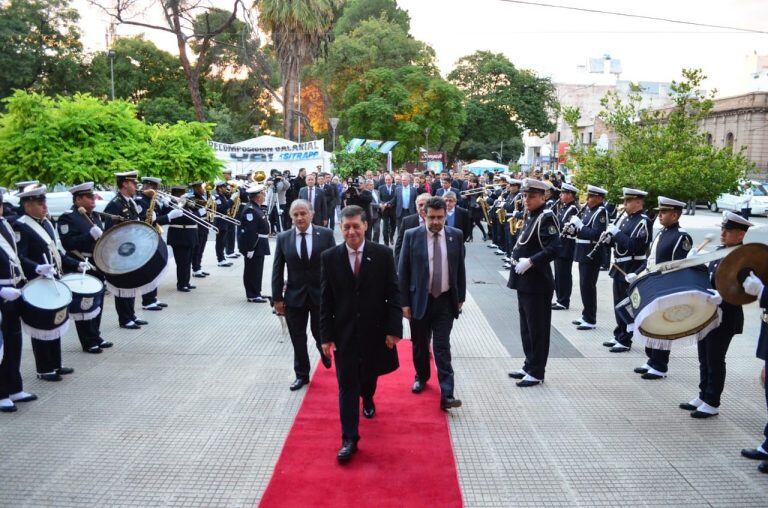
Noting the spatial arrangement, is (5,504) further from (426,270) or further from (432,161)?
(432,161)

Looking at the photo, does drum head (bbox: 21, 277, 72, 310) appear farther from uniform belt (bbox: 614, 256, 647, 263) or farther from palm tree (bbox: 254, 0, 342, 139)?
palm tree (bbox: 254, 0, 342, 139)

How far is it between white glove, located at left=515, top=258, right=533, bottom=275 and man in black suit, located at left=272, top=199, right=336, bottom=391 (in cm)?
189

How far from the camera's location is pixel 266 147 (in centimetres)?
2531

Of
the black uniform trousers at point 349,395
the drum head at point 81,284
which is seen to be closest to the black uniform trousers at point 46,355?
the drum head at point 81,284

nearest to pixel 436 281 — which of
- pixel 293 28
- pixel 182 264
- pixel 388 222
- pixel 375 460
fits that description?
pixel 375 460

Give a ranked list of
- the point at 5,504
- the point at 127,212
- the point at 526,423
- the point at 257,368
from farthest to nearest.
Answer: the point at 127,212 → the point at 257,368 → the point at 526,423 → the point at 5,504

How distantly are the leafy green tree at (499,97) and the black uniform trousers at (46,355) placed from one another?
46.9 meters

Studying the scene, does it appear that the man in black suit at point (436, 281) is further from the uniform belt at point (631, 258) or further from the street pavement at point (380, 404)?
A: the uniform belt at point (631, 258)

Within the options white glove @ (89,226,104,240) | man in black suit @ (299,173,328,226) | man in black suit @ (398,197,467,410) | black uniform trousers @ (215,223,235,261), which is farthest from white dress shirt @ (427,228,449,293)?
man in black suit @ (299,173,328,226)

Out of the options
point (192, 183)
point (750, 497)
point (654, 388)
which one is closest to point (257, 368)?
point (654, 388)

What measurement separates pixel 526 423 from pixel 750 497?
1772 mm

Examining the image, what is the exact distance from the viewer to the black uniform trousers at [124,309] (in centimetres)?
870

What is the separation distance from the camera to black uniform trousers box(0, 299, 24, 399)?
5867 millimetres

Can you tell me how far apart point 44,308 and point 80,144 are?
5.67 meters
